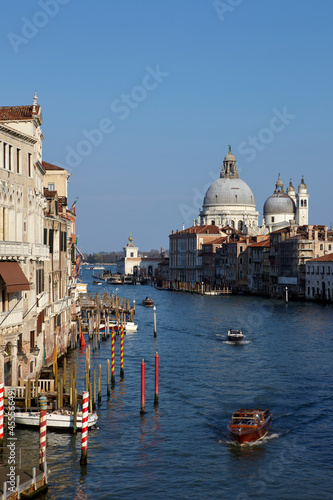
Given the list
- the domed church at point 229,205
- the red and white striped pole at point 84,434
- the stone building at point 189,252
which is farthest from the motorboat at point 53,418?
the domed church at point 229,205

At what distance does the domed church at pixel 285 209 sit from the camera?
150 m

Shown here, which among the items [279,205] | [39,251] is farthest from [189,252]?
[39,251]

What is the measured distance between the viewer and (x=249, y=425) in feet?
76.9

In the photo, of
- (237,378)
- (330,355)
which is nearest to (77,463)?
(237,378)

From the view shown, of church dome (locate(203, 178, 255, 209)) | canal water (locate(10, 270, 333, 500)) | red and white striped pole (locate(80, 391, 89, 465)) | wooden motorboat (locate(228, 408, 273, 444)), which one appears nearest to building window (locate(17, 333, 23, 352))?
canal water (locate(10, 270, 333, 500))

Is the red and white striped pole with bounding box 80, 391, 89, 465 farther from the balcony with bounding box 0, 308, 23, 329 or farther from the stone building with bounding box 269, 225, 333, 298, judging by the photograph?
the stone building with bounding box 269, 225, 333, 298

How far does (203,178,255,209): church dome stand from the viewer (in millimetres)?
159625

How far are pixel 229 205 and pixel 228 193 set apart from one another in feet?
9.20

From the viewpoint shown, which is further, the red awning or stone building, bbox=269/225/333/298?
stone building, bbox=269/225/333/298

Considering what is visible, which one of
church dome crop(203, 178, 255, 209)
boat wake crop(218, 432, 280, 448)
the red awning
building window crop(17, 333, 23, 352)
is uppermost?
church dome crop(203, 178, 255, 209)

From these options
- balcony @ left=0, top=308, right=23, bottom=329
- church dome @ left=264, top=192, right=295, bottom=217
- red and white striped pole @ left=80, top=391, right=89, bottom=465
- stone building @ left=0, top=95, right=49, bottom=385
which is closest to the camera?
red and white striped pole @ left=80, top=391, right=89, bottom=465

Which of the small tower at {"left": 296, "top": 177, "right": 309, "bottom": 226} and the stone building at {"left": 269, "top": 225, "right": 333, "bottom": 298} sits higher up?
the small tower at {"left": 296, "top": 177, "right": 309, "bottom": 226}

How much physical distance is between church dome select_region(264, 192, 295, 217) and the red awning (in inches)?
5162

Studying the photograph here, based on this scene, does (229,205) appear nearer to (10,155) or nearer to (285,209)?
(285,209)
